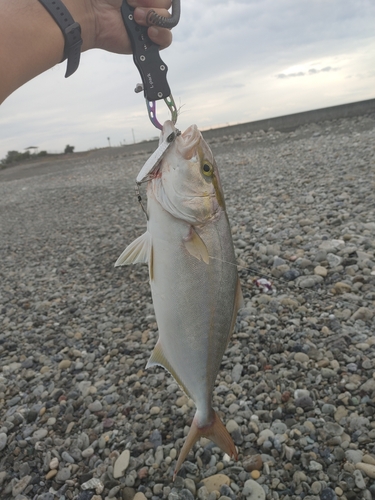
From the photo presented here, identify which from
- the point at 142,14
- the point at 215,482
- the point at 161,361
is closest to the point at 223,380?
the point at 215,482

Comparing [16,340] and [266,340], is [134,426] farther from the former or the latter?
[16,340]

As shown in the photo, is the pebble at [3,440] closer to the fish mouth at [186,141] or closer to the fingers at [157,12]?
the fish mouth at [186,141]

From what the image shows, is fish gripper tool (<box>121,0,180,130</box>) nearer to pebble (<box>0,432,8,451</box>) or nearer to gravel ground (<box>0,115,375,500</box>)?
gravel ground (<box>0,115,375,500</box>)

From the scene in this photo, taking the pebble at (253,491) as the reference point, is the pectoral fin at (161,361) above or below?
above

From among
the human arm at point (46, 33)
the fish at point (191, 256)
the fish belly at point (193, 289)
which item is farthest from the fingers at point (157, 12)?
the fish belly at point (193, 289)

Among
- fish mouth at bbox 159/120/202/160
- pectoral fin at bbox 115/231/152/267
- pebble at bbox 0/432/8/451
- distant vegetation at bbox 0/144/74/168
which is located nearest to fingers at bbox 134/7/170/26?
fish mouth at bbox 159/120/202/160

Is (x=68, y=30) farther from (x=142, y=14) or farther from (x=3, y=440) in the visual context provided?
(x=3, y=440)
